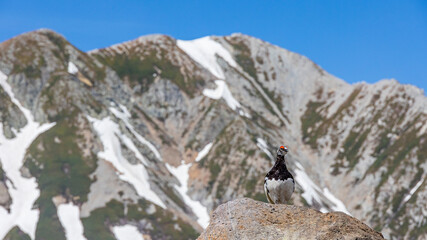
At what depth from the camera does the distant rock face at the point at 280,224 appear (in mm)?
18969

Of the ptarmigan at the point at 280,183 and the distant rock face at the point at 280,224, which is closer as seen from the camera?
the distant rock face at the point at 280,224

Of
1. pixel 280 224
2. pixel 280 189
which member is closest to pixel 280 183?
pixel 280 189

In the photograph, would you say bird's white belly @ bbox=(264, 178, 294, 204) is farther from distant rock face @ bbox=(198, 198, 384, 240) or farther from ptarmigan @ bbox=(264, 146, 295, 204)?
distant rock face @ bbox=(198, 198, 384, 240)

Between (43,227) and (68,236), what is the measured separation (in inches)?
370

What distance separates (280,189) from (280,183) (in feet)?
0.79

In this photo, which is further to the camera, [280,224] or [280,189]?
[280,189]

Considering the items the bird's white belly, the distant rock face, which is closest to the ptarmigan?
the bird's white belly

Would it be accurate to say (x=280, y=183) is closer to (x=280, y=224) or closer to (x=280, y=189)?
(x=280, y=189)

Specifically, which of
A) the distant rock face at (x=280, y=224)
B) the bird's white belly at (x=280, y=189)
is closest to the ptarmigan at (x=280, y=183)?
the bird's white belly at (x=280, y=189)

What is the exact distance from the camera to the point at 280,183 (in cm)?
2183

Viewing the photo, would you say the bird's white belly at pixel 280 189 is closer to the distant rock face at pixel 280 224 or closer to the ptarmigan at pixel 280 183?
the ptarmigan at pixel 280 183

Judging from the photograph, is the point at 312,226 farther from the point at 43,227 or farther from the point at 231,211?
the point at 43,227

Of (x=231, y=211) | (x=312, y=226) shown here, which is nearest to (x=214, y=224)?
(x=231, y=211)

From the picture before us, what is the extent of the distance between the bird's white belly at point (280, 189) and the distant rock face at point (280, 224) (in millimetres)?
1869
